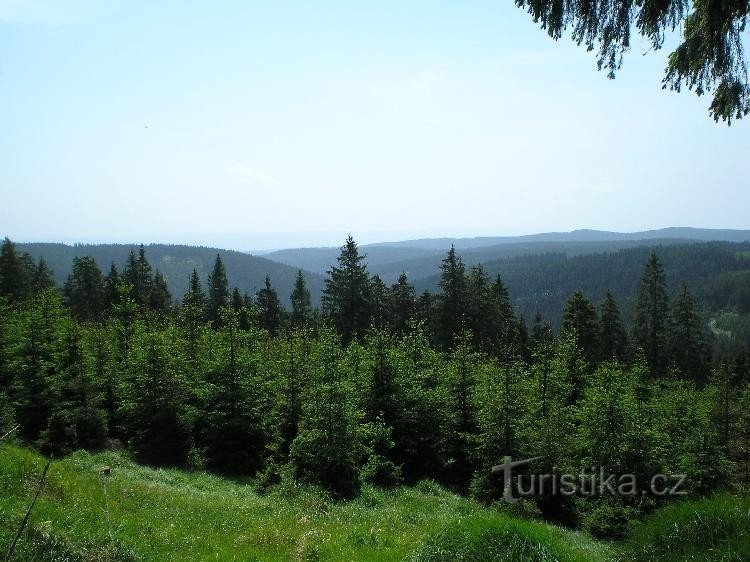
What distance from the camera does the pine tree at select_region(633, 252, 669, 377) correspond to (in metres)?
60.1

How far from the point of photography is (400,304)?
61781 millimetres

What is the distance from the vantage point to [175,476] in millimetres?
20234

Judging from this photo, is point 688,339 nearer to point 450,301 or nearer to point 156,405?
point 450,301

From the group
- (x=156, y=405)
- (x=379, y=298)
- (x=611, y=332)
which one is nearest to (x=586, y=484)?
(x=156, y=405)

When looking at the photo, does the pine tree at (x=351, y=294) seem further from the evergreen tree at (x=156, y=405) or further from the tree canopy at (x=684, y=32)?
the tree canopy at (x=684, y=32)

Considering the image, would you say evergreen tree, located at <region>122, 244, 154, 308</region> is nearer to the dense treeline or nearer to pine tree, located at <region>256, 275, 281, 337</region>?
pine tree, located at <region>256, 275, 281, 337</region>

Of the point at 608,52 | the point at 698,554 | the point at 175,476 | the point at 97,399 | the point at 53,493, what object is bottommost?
the point at 175,476

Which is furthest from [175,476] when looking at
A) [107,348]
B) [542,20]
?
[542,20]

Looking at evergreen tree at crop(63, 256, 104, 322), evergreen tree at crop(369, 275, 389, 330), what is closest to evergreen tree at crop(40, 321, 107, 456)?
evergreen tree at crop(369, 275, 389, 330)

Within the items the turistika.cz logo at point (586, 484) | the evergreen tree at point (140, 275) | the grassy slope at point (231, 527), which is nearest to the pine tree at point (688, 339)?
the turistika.cz logo at point (586, 484)

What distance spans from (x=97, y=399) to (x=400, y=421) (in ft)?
52.3

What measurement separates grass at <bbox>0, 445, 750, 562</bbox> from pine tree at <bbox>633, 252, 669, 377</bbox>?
53.5m

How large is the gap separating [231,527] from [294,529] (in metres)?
1.50

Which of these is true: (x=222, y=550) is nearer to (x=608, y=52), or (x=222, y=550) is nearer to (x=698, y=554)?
(x=698, y=554)
